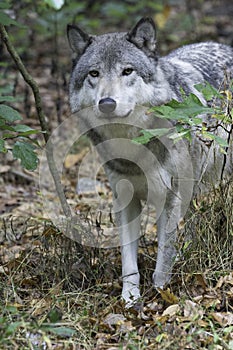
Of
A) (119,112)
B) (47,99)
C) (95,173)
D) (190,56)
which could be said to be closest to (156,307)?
(119,112)

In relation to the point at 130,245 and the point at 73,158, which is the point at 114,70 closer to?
the point at 130,245

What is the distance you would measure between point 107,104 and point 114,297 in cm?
132

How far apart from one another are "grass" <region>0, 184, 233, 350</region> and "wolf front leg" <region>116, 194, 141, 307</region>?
0.11 meters

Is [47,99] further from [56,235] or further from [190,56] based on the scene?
[56,235]

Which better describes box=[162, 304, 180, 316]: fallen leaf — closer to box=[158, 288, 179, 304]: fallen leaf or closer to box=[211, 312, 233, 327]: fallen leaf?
box=[158, 288, 179, 304]: fallen leaf

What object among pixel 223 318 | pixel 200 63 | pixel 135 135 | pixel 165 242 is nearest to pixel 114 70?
pixel 135 135

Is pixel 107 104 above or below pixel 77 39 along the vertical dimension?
below

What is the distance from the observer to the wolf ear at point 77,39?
4.61 meters

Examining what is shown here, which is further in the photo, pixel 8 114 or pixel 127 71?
pixel 127 71

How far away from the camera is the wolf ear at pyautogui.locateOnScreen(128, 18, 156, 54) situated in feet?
14.4

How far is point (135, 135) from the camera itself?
4.43m

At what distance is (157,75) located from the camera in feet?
14.7

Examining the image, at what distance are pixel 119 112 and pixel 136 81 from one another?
1.13ft

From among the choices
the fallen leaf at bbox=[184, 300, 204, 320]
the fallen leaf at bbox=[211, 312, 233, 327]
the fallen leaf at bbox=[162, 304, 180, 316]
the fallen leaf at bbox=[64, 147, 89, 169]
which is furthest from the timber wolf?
the fallen leaf at bbox=[64, 147, 89, 169]
